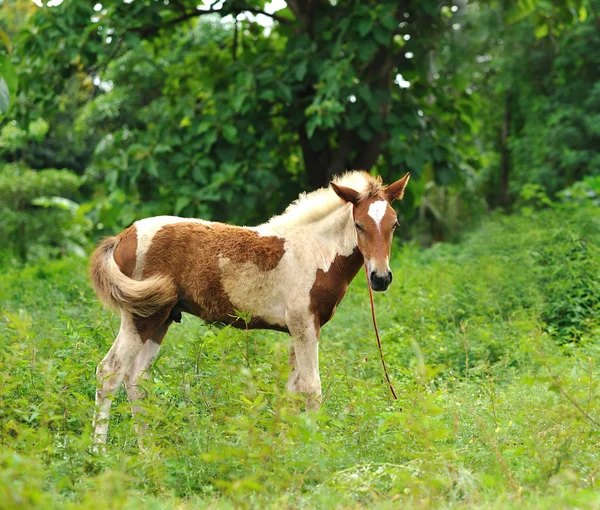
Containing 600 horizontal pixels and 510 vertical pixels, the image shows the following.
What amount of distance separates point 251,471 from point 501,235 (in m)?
8.25

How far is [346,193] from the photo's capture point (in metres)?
5.88

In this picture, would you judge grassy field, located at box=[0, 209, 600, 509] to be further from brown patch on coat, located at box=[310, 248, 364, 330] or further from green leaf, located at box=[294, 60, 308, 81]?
green leaf, located at box=[294, 60, 308, 81]

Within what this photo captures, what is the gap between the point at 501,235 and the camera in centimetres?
1202

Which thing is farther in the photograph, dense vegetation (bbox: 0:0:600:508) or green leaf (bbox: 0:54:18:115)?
green leaf (bbox: 0:54:18:115)

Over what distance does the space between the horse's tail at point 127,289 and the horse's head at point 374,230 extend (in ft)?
4.57

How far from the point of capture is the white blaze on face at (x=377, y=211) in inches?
228

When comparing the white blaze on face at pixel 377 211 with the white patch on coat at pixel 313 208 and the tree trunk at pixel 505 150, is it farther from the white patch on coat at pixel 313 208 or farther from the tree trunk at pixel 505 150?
the tree trunk at pixel 505 150

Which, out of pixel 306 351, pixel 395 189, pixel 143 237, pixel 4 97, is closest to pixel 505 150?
pixel 395 189

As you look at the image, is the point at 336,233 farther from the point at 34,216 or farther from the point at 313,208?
the point at 34,216

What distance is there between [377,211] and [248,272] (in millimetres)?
1030

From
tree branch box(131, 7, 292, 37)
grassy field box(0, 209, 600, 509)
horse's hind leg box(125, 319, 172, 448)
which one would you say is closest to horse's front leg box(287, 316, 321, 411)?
grassy field box(0, 209, 600, 509)

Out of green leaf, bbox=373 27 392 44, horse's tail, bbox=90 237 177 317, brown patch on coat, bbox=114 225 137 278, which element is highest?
green leaf, bbox=373 27 392 44

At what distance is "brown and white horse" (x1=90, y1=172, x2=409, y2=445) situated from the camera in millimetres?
5750

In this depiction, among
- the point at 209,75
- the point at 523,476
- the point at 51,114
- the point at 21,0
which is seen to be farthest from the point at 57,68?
the point at 21,0
